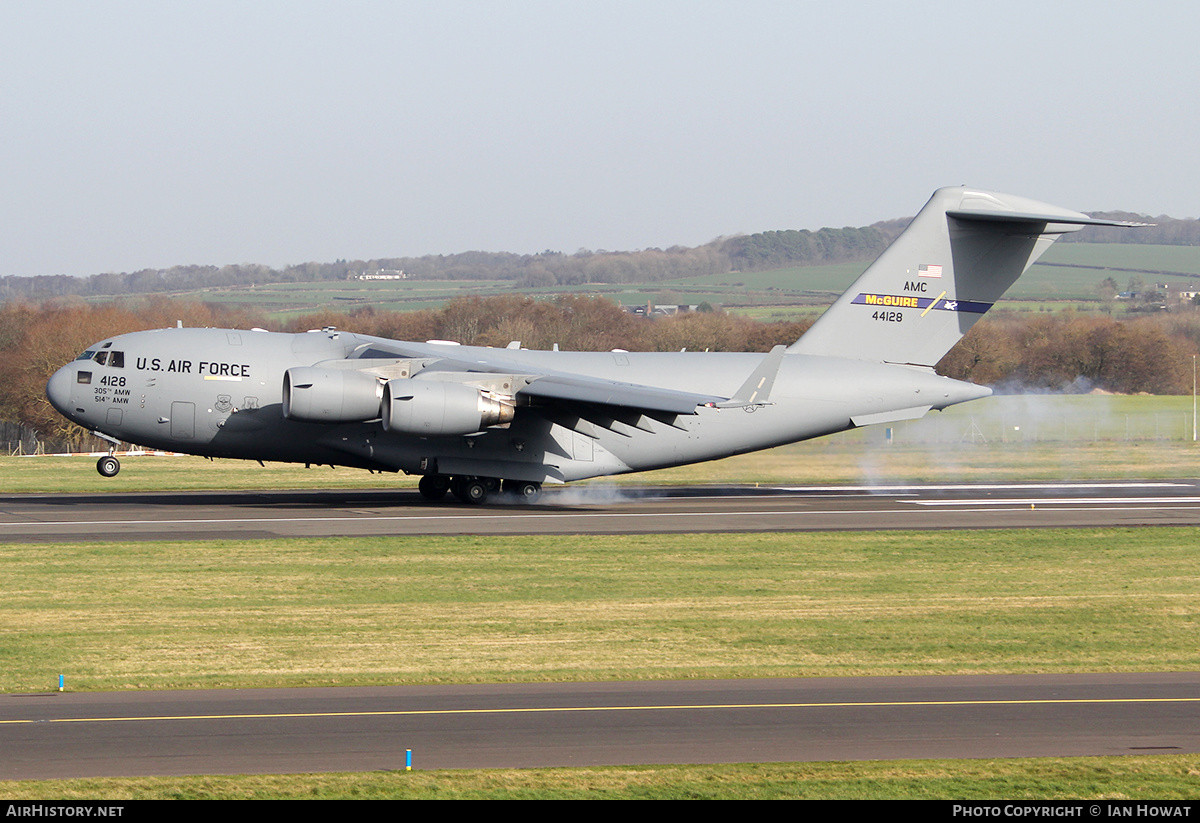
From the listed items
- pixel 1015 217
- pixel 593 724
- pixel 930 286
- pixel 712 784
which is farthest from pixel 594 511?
pixel 712 784

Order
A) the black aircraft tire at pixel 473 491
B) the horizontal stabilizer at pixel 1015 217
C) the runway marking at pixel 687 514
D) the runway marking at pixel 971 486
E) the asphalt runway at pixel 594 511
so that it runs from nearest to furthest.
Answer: the asphalt runway at pixel 594 511
the runway marking at pixel 687 514
the horizontal stabilizer at pixel 1015 217
the black aircraft tire at pixel 473 491
the runway marking at pixel 971 486

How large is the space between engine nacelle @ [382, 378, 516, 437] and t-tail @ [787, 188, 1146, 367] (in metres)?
7.94

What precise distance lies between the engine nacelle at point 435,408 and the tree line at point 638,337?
18204 mm

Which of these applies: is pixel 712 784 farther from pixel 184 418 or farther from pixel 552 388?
pixel 184 418

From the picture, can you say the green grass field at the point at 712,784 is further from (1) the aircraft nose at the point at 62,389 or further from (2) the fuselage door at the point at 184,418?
(1) the aircraft nose at the point at 62,389

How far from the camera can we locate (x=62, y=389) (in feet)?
84.3

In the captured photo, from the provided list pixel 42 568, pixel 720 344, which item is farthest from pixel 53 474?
pixel 720 344

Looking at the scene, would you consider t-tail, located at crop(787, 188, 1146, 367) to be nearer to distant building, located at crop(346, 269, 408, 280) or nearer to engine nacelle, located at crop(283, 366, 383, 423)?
engine nacelle, located at crop(283, 366, 383, 423)

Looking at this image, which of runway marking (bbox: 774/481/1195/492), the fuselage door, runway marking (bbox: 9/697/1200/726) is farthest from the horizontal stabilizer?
runway marking (bbox: 9/697/1200/726)

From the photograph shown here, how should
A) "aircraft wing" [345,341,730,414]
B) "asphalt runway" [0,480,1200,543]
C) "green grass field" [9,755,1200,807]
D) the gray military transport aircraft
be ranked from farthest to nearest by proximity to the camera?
the gray military transport aircraft → "aircraft wing" [345,341,730,414] → "asphalt runway" [0,480,1200,543] → "green grass field" [9,755,1200,807]

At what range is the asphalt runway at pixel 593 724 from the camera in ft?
29.9

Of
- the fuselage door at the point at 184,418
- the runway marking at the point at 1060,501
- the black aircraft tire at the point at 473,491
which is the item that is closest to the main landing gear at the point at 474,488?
the black aircraft tire at the point at 473,491

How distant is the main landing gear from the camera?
27.3 m

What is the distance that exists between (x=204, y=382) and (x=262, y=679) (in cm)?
1491
